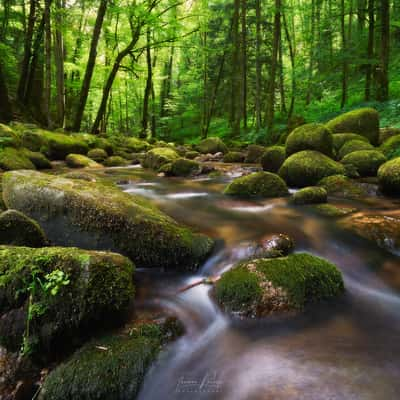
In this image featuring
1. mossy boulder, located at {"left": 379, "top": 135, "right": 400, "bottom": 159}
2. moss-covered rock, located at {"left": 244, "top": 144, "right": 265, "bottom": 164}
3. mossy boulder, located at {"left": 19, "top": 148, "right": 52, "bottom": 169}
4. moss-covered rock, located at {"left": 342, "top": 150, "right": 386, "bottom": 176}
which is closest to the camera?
moss-covered rock, located at {"left": 342, "top": 150, "right": 386, "bottom": 176}

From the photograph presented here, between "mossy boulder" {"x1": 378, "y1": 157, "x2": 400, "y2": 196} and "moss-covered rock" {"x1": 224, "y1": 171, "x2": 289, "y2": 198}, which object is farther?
"moss-covered rock" {"x1": 224, "y1": 171, "x2": 289, "y2": 198}

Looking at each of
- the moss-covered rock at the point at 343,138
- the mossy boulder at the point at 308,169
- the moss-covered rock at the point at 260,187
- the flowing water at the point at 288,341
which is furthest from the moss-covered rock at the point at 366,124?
the flowing water at the point at 288,341

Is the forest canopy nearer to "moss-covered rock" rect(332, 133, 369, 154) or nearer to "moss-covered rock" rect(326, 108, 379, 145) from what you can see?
"moss-covered rock" rect(326, 108, 379, 145)

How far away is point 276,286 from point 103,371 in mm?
1439

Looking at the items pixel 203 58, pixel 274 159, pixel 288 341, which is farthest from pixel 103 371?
pixel 203 58

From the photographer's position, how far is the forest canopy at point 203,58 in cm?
1291

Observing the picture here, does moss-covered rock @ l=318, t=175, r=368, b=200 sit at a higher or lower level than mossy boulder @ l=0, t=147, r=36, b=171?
lower

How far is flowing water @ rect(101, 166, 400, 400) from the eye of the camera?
188cm

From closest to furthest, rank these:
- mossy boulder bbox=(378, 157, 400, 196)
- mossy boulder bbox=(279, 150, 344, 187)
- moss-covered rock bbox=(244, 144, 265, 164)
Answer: mossy boulder bbox=(378, 157, 400, 196) < mossy boulder bbox=(279, 150, 344, 187) < moss-covered rock bbox=(244, 144, 265, 164)

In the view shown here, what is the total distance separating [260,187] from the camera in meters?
6.27

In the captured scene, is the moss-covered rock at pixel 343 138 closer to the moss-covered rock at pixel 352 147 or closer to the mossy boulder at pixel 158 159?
the moss-covered rock at pixel 352 147

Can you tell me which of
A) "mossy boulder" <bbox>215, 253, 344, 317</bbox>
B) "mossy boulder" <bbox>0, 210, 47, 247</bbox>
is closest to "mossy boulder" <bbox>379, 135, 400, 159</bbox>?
"mossy boulder" <bbox>215, 253, 344, 317</bbox>

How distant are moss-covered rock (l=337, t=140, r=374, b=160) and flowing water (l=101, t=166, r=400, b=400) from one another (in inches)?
214

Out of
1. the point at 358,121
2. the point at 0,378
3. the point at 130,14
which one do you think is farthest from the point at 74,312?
the point at 130,14
